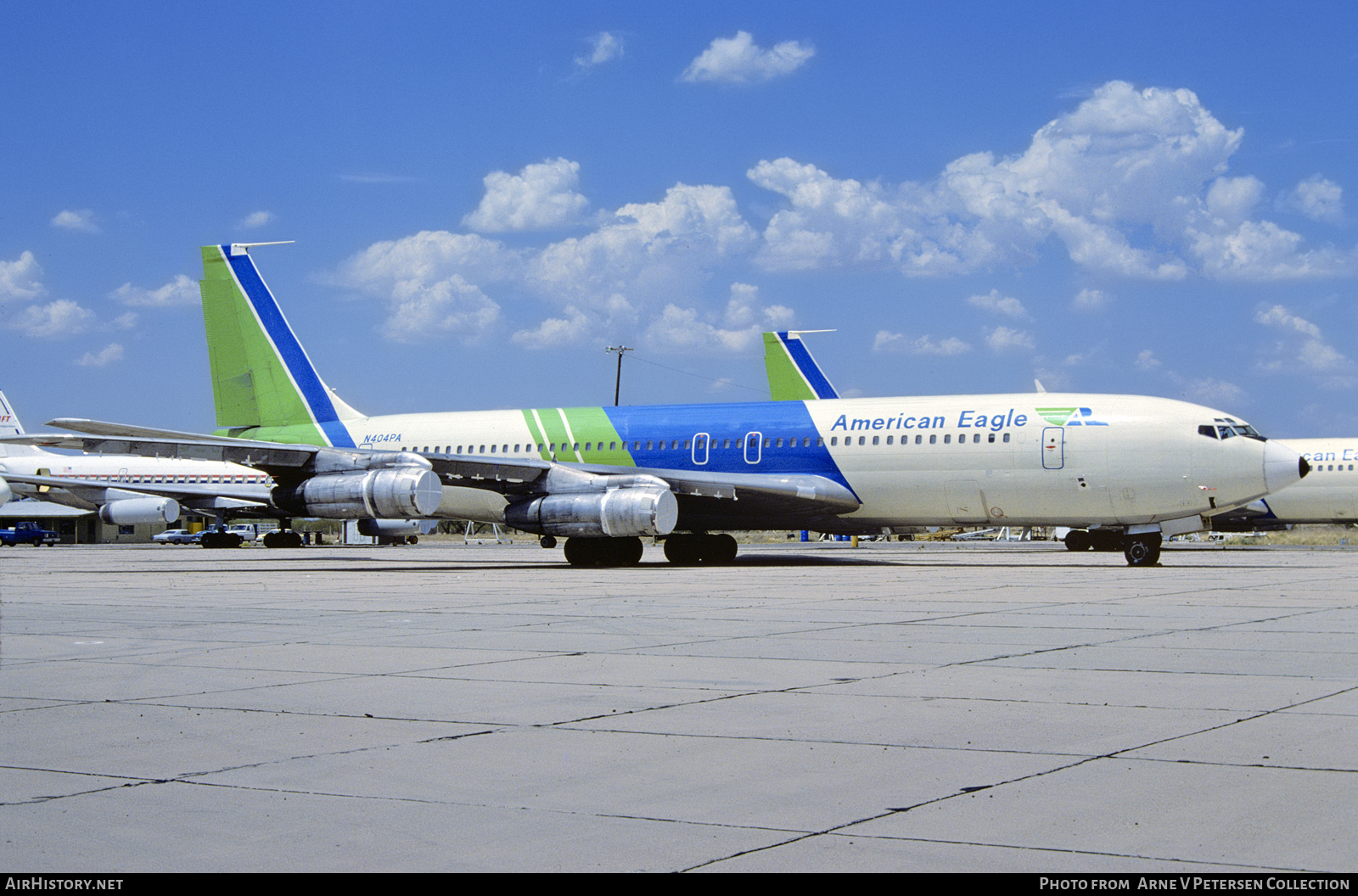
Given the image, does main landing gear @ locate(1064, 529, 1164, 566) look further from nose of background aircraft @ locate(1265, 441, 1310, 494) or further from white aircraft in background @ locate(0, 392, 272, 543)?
white aircraft in background @ locate(0, 392, 272, 543)

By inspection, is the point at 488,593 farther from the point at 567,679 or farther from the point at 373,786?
the point at 373,786

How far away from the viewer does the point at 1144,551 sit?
26.8 m

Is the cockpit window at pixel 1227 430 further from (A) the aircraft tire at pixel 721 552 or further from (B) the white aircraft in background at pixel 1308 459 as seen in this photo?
(B) the white aircraft in background at pixel 1308 459

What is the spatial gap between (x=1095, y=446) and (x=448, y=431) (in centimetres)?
1655

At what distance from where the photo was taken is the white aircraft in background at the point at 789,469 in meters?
25.5

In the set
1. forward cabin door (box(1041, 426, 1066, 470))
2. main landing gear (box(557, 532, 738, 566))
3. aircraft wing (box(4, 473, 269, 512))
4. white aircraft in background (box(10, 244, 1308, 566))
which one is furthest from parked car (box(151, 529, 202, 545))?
forward cabin door (box(1041, 426, 1066, 470))

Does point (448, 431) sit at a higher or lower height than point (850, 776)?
higher

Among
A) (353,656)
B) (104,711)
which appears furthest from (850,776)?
(353,656)

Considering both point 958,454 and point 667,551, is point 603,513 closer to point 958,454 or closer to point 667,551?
point 667,551

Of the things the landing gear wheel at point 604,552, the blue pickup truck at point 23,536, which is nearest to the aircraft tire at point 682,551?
the landing gear wheel at point 604,552

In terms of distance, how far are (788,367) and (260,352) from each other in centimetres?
2085

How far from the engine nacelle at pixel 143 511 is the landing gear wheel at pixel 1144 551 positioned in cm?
4162

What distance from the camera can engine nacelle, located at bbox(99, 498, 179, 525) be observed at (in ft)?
185
